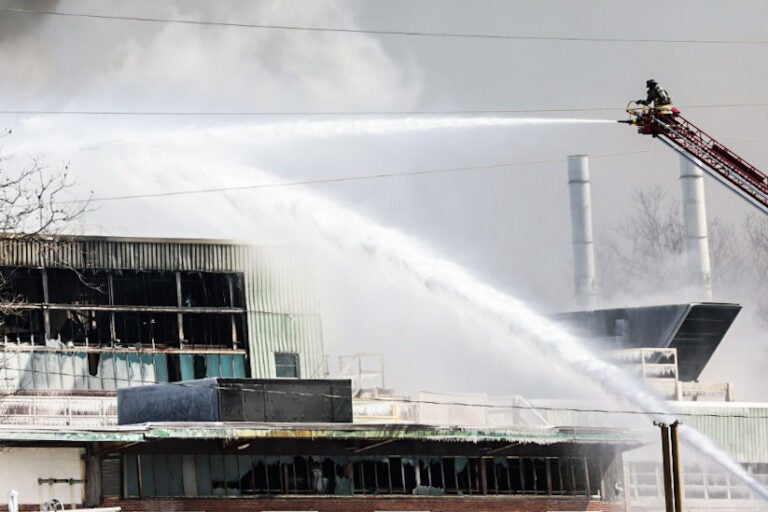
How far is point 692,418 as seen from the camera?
59.2 meters

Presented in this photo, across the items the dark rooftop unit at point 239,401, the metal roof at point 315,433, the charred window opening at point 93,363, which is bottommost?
the metal roof at point 315,433

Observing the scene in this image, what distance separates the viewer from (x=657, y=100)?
50750 millimetres

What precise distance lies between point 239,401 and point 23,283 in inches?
433

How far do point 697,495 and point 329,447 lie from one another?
17283 millimetres

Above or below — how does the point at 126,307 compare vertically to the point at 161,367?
above

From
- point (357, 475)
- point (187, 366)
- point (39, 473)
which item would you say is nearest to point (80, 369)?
point (187, 366)

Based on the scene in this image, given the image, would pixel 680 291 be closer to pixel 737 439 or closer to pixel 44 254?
pixel 737 439

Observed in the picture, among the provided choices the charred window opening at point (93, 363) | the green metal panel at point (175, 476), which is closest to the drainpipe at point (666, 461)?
the green metal panel at point (175, 476)

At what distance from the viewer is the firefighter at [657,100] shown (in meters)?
50.6

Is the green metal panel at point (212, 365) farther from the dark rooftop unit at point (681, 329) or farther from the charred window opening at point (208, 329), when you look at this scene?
the dark rooftop unit at point (681, 329)

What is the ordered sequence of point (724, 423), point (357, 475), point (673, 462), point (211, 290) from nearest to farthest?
point (673, 462), point (357, 475), point (211, 290), point (724, 423)

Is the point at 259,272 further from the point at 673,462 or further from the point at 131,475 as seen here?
the point at 673,462

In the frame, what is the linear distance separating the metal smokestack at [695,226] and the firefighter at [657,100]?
36.8 metres

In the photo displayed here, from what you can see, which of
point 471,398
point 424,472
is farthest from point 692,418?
point 424,472
